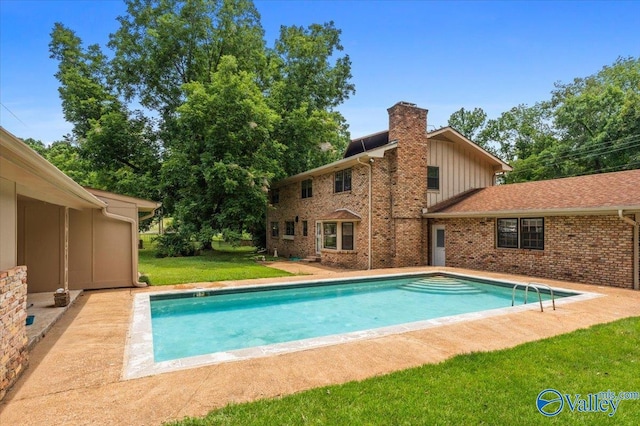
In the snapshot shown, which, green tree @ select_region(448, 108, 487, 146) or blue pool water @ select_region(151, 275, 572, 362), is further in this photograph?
green tree @ select_region(448, 108, 487, 146)

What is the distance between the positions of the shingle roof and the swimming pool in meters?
2.91

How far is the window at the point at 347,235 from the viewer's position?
51.3 ft

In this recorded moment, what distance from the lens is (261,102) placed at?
63.5ft

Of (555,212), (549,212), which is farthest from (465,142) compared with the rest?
(555,212)

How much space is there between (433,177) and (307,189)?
270 inches

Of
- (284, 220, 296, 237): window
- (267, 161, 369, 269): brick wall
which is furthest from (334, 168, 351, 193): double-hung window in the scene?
(284, 220, 296, 237): window

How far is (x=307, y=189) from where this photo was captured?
64.1 ft

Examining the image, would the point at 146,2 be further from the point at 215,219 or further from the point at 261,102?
the point at 215,219

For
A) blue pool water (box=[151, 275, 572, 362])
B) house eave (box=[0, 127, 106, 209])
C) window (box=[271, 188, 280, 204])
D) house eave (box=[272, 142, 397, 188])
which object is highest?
house eave (box=[272, 142, 397, 188])

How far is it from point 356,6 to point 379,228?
28.7 feet

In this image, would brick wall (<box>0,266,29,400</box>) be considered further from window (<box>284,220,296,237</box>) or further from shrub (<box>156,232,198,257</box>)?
window (<box>284,220,296,237</box>)

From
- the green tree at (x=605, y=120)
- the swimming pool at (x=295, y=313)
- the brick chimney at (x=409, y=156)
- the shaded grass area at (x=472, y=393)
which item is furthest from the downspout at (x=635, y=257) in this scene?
the green tree at (x=605, y=120)

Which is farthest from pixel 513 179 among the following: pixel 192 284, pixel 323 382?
pixel 323 382

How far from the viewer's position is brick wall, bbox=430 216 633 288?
9.88 metres
